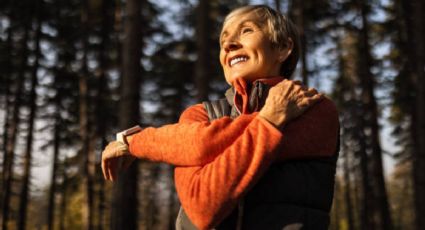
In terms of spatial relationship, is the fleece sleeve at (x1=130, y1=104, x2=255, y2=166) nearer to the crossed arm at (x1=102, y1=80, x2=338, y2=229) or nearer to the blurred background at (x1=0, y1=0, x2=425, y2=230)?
the crossed arm at (x1=102, y1=80, x2=338, y2=229)

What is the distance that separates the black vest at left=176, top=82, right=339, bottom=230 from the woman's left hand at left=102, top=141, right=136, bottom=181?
15.8 inches

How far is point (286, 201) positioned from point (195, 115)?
463 mm

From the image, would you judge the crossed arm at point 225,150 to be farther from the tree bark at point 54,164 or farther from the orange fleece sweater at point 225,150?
the tree bark at point 54,164

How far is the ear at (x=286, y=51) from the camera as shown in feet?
5.86

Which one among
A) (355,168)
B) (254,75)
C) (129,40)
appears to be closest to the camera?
(254,75)

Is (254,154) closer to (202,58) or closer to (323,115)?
(323,115)

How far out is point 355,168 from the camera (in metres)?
35.2

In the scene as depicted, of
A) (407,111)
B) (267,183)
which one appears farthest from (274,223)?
(407,111)

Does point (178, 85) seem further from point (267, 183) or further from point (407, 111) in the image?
point (267, 183)

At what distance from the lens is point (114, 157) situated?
1.75m

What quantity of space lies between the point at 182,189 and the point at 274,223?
32cm

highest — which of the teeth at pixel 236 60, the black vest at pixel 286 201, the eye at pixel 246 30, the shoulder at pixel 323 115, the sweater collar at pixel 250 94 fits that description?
the eye at pixel 246 30

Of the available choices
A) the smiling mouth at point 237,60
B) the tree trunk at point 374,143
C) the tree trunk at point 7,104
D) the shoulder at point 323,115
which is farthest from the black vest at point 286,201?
the tree trunk at point 7,104

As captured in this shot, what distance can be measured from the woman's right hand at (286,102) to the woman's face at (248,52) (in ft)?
0.52
